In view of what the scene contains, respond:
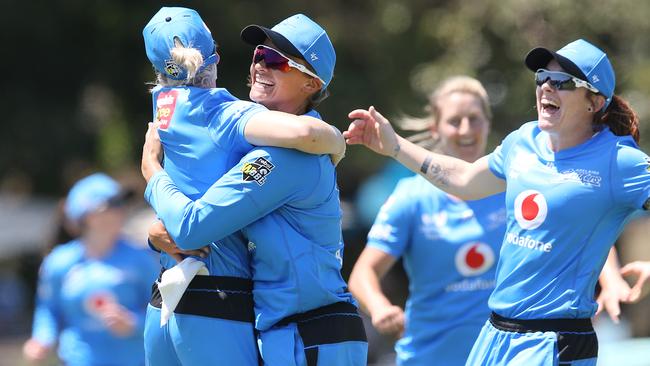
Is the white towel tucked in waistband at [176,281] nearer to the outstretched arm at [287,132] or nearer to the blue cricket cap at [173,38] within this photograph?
the outstretched arm at [287,132]

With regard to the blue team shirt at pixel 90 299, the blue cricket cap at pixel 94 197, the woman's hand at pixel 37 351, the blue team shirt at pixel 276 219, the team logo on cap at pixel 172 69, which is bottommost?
the woman's hand at pixel 37 351

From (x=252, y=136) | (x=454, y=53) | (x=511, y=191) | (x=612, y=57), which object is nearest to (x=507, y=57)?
(x=454, y=53)

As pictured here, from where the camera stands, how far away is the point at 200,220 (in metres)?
4.22

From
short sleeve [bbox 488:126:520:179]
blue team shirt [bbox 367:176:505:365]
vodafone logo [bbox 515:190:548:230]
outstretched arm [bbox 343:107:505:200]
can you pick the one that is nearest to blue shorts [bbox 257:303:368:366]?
vodafone logo [bbox 515:190:548:230]

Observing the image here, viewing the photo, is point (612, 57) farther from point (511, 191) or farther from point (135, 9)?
point (135, 9)

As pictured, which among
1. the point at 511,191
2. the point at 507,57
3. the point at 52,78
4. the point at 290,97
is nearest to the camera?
the point at 290,97

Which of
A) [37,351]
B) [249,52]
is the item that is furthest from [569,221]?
[249,52]

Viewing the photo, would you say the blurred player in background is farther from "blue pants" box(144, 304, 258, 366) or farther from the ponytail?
the ponytail

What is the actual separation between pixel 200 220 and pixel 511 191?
4.57ft

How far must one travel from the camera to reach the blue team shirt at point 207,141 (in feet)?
14.1

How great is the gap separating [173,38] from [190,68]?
13 centimetres

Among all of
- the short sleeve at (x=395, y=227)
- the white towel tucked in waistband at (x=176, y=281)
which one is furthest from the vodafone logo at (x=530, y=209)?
the short sleeve at (x=395, y=227)

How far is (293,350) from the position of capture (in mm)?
4332

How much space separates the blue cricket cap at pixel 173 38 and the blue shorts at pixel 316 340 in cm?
102
